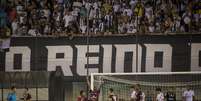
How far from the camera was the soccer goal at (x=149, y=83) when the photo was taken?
74.4 feet

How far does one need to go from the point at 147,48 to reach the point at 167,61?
0.90 m

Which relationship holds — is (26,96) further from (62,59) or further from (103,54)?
(103,54)

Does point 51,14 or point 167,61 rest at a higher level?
point 51,14

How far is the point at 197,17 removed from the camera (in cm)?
2356

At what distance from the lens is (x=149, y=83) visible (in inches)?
910

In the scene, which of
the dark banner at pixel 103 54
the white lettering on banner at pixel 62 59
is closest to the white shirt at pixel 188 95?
the dark banner at pixel 103 54

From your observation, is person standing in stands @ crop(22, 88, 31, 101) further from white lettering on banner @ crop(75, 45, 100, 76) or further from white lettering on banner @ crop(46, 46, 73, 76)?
white lettering on banner @ crop(75, 45, 100, 76)

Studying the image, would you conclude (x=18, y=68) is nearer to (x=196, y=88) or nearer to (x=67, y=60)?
(x=67, y=60)

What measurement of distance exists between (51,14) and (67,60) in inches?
85.7

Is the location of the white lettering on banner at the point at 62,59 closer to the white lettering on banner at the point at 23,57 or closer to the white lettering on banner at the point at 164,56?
the white lettering on banner at the point at 23,57

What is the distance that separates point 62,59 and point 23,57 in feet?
4.89

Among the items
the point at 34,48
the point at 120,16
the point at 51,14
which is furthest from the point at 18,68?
the point at 120,16

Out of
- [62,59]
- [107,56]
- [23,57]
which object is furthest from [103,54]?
[23,57]

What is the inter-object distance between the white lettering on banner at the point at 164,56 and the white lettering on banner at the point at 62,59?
295cm
